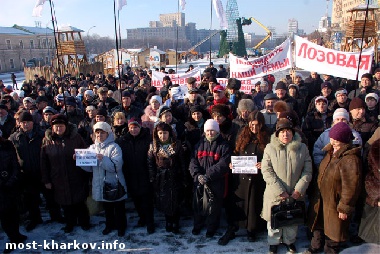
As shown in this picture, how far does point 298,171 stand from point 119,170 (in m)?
2.22

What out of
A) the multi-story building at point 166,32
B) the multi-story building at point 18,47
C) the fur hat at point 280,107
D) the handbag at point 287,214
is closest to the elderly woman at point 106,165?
the handbag at point 287,214

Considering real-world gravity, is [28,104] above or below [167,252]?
above

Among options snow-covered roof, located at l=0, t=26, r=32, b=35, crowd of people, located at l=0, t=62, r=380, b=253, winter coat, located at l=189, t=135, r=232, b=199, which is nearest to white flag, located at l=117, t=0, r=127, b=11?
crowd of people, located at l=0, t=62, r=380, b=253

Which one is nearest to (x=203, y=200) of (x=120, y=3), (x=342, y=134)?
(x=342, y=134)

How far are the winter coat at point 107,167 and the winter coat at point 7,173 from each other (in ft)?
2.74

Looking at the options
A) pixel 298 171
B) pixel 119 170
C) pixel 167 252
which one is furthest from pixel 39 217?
pixel 298 171

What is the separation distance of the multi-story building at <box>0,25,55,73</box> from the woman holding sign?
57.8 metres

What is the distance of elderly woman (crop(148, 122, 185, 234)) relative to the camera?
4.03 m

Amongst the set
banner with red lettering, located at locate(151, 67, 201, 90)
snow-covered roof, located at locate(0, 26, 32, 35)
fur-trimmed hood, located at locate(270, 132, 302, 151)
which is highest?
snow-covered roof, located at locate(0, 26, 32, 35)

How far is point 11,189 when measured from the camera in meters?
4.02

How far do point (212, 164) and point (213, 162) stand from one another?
0.09 feet

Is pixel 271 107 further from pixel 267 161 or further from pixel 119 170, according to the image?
pixel 119 170

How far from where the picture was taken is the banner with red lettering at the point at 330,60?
A: 6305 millimetres

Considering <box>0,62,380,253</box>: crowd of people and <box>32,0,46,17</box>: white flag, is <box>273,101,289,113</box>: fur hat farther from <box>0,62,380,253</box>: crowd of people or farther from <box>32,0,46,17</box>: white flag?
<box>32,0,46,17</box>: white flag
